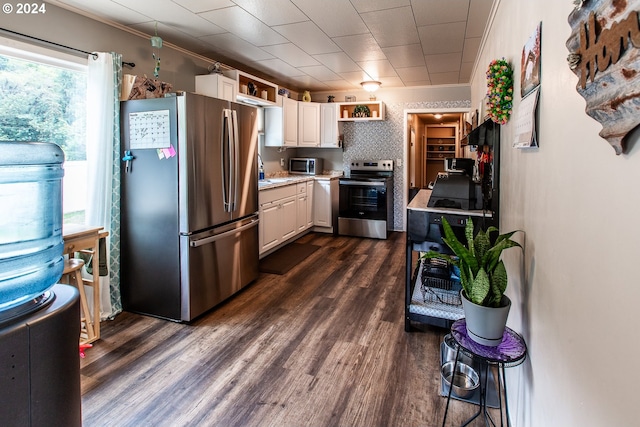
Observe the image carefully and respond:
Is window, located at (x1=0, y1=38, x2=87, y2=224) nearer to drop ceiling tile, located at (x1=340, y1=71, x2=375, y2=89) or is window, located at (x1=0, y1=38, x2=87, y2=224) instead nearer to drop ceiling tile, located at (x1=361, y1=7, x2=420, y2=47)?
drop ceiling tile, located at (x1=361, y1=7, x2=420, y2=47)

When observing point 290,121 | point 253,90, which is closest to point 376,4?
point 253,90

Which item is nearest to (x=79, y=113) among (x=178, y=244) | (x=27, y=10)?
(x=27, y=10)

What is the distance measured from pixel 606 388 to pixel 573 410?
0.24 metres

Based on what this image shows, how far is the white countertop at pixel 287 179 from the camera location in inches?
176

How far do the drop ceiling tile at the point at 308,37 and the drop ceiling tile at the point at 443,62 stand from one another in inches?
45.6

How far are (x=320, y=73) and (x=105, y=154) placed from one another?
3052 millimetres

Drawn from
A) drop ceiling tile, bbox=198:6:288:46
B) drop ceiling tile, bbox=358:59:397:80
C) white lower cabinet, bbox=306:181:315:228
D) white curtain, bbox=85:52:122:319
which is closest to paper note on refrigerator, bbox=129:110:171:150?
white curtain, bbox=85:52:122:319

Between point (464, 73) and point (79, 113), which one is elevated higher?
point (464, 73)

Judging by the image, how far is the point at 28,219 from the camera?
87 centimetres

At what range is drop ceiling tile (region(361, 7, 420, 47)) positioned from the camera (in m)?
2.86

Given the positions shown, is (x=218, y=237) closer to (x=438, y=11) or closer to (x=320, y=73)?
(x=438, y=11)

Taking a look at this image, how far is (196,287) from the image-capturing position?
2928 mm

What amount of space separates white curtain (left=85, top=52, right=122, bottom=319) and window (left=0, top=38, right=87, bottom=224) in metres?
0.14

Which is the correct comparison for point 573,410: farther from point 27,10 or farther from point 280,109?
point 280,109
